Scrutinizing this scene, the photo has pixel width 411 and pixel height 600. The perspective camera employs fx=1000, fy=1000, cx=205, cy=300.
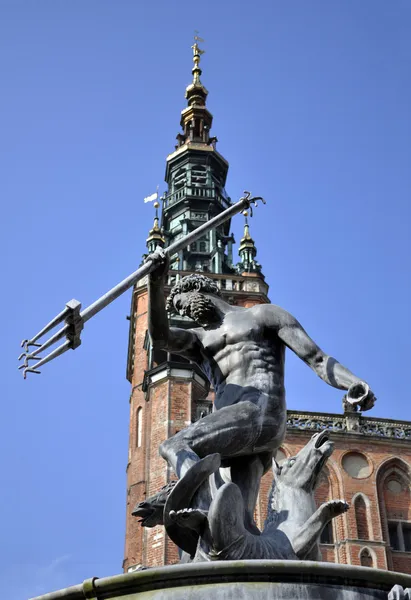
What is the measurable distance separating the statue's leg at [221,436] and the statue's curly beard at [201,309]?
2.66 feet

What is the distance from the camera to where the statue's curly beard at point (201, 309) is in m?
6.64

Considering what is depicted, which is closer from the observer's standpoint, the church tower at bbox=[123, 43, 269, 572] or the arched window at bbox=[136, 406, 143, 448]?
the church tower at bbox=[123, 43, 269, 572]

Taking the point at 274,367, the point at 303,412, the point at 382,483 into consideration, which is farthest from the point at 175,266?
the point at 274,367

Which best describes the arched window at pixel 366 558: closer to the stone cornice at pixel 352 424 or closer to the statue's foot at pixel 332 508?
the stone cornice at pixel 352 424

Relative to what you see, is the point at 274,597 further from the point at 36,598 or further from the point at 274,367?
the point at 274,367

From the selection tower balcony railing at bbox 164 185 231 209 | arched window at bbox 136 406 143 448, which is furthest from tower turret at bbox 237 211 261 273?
arched window at bbox 136 406 143 448

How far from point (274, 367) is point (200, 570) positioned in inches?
72.5

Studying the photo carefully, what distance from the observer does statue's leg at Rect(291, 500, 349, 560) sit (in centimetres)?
568

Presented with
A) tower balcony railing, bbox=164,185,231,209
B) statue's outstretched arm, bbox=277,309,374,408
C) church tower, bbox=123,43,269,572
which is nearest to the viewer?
statue's outstretched arm, bbox=277,309,374,408

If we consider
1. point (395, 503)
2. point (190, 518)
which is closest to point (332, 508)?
point (190, 518)

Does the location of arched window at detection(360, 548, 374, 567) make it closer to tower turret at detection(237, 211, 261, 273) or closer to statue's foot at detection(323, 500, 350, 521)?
tower turret at detection(237, 211, 261, 273)

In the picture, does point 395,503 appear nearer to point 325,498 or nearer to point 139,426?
point 325,498

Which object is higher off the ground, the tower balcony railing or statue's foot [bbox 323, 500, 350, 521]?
the tower balcony railing

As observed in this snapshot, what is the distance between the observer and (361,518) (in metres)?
34.0
